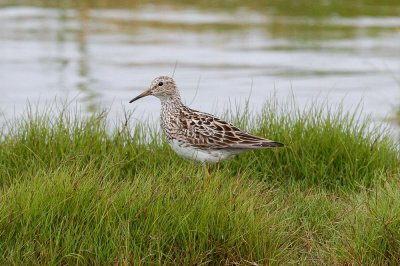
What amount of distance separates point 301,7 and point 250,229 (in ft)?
63.4

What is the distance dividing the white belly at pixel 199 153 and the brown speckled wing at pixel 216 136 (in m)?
0.06

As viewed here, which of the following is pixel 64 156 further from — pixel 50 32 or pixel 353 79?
pixel 50 32

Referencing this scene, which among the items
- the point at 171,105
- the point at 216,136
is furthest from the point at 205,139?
the point at 171,105

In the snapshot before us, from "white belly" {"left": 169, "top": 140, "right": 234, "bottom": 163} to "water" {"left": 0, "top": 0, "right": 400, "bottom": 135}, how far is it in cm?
342

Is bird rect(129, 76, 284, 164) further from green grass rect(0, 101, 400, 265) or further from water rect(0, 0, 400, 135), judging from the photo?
water rect(0, 0, 400, 135)

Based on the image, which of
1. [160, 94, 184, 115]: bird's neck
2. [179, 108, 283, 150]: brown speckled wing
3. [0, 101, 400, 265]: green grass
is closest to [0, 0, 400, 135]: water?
[160, 94, 184, 115]: bird's neck

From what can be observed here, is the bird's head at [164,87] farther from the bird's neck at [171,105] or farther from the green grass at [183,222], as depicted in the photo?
the green grass at [183,222]

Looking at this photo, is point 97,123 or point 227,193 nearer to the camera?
point 227,193

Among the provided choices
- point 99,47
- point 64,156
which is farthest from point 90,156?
point 99,47

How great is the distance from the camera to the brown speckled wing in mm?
8102

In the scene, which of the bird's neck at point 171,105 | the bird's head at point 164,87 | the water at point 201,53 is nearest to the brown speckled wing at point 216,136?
the bird's neck at point 171,105

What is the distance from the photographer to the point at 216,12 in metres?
24.8

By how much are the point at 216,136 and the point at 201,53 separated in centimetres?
1072

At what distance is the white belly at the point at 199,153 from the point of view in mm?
8273
